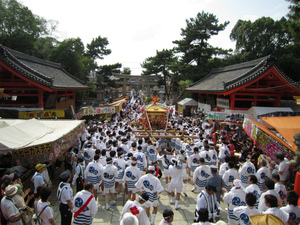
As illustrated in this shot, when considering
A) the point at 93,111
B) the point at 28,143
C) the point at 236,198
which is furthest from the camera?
the point at 93,111

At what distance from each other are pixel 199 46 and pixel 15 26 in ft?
78.3

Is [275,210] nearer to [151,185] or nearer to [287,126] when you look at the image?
[151,185]

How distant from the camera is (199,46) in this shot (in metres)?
26.9

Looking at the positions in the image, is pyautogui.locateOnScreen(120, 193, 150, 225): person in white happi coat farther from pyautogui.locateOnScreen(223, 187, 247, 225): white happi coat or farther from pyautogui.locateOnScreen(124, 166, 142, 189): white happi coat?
pyautogui.locateOnScreen(223, 187, 247, 225): white happi coat

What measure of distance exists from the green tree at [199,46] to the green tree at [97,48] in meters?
19.3

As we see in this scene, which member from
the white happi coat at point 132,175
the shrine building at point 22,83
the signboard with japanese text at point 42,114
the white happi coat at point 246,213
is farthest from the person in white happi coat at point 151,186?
the signboard with japanese text at point 42,114

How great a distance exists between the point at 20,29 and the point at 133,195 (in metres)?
27.2

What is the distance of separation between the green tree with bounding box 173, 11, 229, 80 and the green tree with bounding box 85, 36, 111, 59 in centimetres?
1926

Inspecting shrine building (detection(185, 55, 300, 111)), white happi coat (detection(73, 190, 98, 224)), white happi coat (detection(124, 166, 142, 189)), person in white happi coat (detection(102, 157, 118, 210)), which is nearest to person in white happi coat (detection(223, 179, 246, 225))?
white happi coat (detection(124, 166, 142, 189))

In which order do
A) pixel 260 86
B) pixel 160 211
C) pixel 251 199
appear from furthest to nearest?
1. pixel 260 86
2. pixel 160 211
3. pixel 251 199

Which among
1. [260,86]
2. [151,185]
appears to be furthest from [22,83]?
[260,86]

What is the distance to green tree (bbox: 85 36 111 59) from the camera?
40.1 meters

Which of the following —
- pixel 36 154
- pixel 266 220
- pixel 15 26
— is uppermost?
pixel 15 26

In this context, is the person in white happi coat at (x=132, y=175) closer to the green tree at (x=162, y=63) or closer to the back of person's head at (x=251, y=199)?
the back of person's head at (x=251, y=199)
